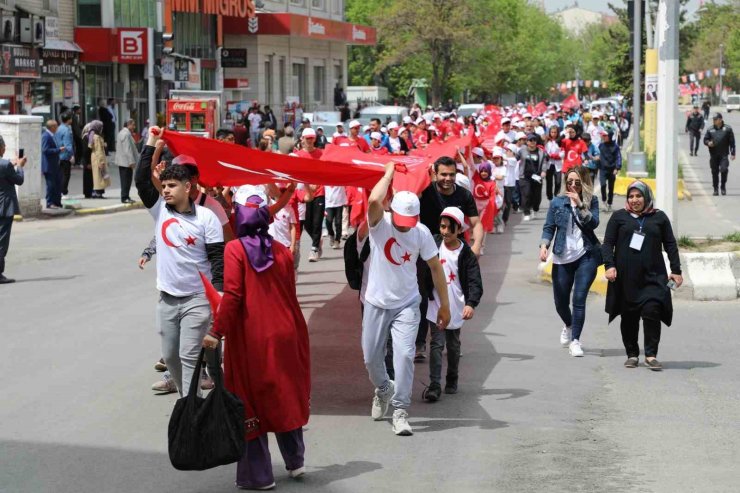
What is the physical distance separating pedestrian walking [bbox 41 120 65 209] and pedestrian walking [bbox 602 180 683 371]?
1583 centimetres

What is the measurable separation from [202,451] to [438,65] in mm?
69742

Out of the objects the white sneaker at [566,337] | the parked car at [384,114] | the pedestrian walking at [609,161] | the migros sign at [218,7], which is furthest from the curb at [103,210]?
the migros sign at [218,7]

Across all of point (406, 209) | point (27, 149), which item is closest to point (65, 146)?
point (27, 149)

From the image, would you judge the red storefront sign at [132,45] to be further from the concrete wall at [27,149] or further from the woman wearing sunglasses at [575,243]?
the woman wearing sunglasses at [575,243]

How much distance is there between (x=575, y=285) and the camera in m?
11.6

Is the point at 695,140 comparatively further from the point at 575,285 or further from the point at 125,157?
the point at 575,285

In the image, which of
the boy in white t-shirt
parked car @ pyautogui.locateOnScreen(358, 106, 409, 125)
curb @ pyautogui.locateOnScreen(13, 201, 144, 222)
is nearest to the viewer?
the boy in white t-shirt

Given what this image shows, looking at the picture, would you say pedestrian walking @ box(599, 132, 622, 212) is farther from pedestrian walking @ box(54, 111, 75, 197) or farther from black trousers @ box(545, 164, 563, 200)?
pedestrian walking @ box(54, 111, 75, 197)

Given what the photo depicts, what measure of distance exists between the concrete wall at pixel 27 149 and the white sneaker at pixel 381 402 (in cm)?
1606

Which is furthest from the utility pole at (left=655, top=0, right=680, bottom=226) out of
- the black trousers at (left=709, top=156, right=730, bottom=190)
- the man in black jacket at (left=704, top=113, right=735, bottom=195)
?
the black trousers at (left=709, top=156, right=730, bottom=190)

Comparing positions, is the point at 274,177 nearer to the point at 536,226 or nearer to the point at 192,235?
the point at 192,235

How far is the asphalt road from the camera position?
7582mm

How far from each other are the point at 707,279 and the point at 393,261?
718 cm

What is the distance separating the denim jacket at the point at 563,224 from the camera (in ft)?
38.1
